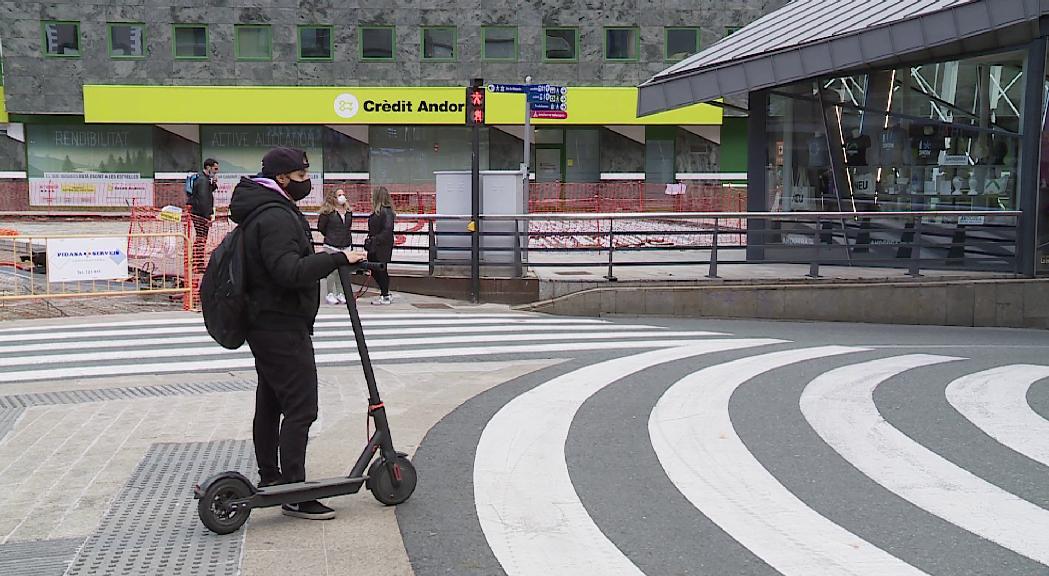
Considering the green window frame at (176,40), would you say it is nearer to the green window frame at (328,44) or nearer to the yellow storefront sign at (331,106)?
the yellow storefront sign at (331,106)

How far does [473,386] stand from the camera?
370 inches

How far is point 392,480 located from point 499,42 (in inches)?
1428

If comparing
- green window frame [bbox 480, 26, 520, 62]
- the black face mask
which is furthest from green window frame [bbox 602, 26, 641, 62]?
the black face mask

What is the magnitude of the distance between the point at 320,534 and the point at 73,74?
125ft

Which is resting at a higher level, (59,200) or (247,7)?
(247,7)

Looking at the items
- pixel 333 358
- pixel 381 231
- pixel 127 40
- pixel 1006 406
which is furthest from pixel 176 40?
pixel 1006 406

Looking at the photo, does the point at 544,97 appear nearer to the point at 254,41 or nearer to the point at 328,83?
the point at 328,83

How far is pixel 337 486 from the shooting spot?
5492 mm

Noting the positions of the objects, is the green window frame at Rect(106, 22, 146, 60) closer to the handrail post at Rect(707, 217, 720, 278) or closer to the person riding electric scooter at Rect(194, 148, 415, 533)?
the handrail post at Rect(707, 217, 720, 278)

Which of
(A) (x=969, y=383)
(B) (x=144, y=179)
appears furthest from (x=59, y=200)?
(A) (x=969, y=383)

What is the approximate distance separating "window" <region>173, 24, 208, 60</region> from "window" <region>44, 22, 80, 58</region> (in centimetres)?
348

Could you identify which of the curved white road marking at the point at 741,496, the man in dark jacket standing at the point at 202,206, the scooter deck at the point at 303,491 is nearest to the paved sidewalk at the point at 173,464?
the scooter deck at the point at 303,491

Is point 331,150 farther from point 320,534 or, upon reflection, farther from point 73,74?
point 320,534

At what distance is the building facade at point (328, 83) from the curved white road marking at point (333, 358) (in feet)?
88.5
